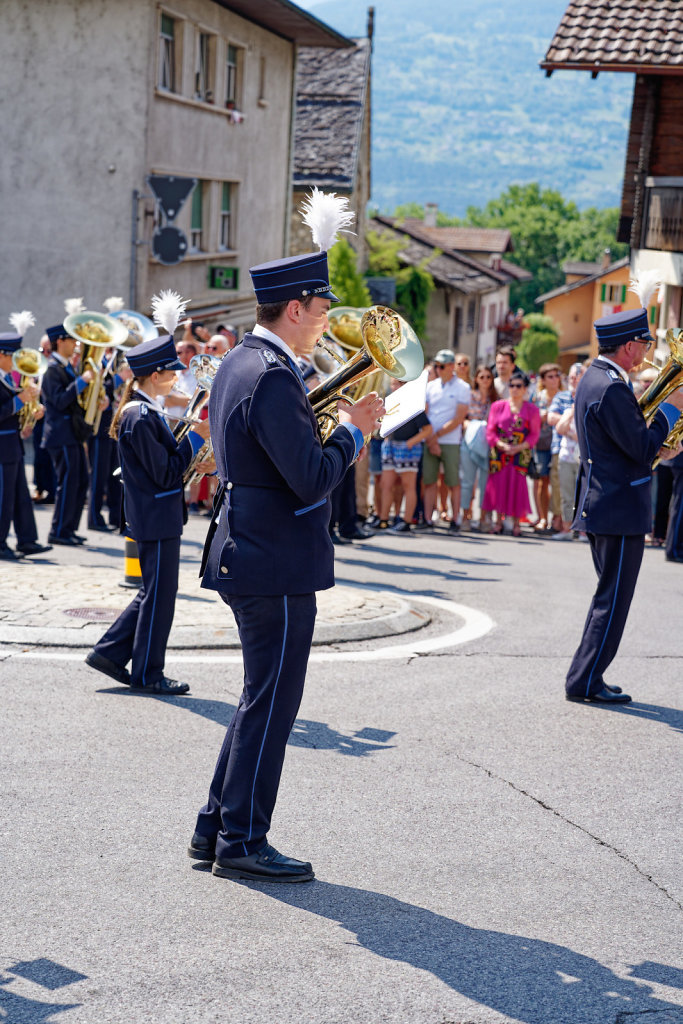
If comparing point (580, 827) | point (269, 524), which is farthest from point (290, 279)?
point (580, 827)

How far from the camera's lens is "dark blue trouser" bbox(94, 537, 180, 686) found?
725cm

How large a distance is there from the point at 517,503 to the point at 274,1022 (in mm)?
11814

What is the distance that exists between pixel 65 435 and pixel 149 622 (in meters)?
5.96

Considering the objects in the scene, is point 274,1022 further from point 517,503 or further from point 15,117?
point 15,117

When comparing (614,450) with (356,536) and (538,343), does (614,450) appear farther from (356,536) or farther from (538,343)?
(538,343)

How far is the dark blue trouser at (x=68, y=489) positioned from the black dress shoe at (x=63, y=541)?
3 centimetres

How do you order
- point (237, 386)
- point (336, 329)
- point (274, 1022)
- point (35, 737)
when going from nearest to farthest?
point (274, 1022) → point (237, 386) → point (35, 737) → point (336, 329)

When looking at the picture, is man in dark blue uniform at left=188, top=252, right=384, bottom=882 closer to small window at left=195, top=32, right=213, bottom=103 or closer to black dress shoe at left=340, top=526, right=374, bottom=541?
black dress shoe at left=340, top=526, right=374, bottom=541

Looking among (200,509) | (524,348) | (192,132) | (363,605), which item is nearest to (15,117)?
(192,132)

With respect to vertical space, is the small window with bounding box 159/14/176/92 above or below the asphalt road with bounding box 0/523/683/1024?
above

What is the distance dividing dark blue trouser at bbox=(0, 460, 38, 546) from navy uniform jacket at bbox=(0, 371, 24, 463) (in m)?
0.10

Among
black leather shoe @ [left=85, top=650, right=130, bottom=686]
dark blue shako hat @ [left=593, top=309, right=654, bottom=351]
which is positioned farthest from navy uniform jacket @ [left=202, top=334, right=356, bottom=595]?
dark blue shako hat @ [left=593, top=309, right=654, bottom=351]

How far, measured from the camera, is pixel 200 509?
15734mm

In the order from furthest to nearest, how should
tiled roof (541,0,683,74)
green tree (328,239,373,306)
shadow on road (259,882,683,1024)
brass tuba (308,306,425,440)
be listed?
green tree (328,239,373,306) → tiled roof (541,0,683,74) → brass tuba (308,306,425,440) → shadow on road (259,882,683,1024)
